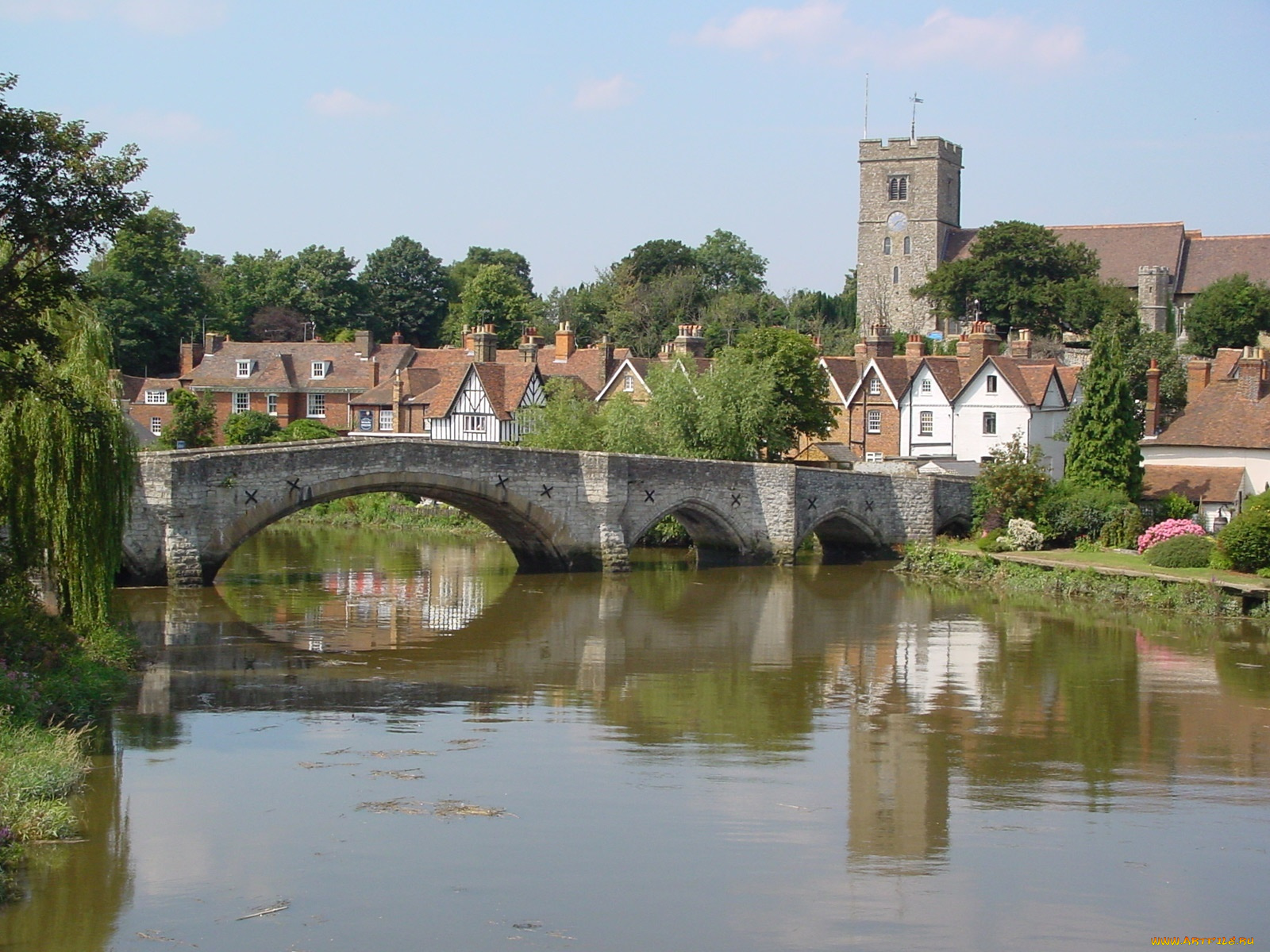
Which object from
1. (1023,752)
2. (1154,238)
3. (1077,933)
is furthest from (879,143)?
(1077,933)

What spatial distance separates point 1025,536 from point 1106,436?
3.66 m

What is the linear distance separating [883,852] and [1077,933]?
2412 millimetres

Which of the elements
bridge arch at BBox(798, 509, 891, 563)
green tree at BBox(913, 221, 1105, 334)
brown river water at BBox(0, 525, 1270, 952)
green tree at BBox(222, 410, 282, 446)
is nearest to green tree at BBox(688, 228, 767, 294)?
green tree at BBox(913, 221, 1105, 334)

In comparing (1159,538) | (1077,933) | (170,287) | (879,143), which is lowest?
(1077,933)

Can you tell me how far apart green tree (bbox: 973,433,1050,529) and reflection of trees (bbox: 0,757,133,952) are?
27.9 m

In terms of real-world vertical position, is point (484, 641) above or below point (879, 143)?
below

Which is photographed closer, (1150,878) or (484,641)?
(1150,878)

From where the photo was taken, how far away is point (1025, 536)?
3709 centimetres

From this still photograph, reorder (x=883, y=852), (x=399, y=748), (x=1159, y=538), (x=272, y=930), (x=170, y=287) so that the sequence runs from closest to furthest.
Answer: (x=272, y=930) → (x=883, y=852) → (x=399, y=748) → (x=1159, y=538) → (x=170, y=287)

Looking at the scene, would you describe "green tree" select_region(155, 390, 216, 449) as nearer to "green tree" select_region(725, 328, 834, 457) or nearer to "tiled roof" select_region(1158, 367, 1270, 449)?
"green tree" select_region(725, 328, 834, 457)

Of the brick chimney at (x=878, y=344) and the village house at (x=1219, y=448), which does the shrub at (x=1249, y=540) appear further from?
the brick chimney at (x=878, y=344)

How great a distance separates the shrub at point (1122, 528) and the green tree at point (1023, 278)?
95.6ft

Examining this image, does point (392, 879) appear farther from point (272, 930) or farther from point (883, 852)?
point (883, 852)

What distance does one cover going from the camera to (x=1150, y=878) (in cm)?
1341
